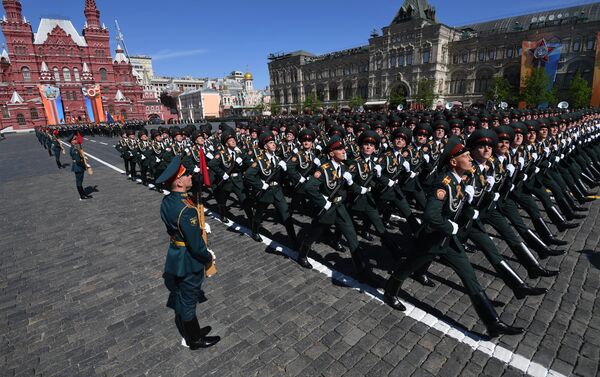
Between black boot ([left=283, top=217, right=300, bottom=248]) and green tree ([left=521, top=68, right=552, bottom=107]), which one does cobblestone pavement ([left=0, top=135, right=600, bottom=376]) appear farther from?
green tree ([left=521, top=68, right=552, bottom=107])

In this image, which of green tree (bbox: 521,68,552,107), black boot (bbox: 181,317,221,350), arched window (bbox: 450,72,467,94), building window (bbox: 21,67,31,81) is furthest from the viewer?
building window (bbox: 21,67,31,81)

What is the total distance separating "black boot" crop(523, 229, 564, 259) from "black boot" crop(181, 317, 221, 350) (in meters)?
5.34

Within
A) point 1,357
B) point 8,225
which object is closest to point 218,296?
point 1,357

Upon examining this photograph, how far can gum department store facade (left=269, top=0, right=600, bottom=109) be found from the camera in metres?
43.6

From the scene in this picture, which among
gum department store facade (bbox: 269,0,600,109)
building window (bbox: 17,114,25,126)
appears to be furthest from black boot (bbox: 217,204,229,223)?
building window (bbox: 17,114,25,126)

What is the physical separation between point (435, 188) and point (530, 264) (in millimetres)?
2592

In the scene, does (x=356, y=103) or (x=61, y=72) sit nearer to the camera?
(x=356, y=103)

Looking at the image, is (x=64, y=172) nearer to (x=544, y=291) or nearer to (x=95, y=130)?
(x=544, y=291)

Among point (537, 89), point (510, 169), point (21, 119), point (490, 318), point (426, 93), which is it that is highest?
point (426, 93)

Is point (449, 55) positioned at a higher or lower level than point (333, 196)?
higher

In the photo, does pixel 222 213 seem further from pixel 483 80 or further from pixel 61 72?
pixel 61 72

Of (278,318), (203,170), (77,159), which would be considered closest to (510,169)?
(278,318)

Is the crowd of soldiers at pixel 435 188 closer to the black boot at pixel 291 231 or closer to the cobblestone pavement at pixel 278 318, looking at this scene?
the black boot at pixel 291 231

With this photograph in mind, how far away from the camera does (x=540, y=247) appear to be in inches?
213
